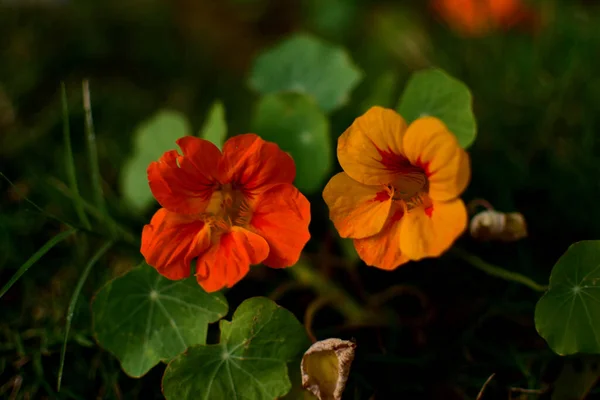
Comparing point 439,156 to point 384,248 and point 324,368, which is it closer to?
point 384,248

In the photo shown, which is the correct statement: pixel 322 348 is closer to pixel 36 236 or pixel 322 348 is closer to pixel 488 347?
pixel 488 347

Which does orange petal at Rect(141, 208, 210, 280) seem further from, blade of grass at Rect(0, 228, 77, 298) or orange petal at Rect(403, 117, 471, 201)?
orange petal at Rect(403, 117, 471, 201)

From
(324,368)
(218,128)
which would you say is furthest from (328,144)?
(324,368)

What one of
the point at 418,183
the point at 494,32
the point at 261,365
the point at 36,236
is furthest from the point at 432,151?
the point at 494,32

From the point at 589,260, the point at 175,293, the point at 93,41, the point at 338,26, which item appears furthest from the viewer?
the point at 338,26

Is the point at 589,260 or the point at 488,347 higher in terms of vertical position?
the point at 589,260

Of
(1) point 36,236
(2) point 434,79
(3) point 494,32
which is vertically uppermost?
(2) point 434,79

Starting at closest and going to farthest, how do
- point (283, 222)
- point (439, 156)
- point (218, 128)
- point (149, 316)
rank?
point (439, 156)
point (283, 222)
point (149, 316)
point (218, 128)
